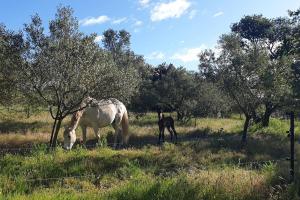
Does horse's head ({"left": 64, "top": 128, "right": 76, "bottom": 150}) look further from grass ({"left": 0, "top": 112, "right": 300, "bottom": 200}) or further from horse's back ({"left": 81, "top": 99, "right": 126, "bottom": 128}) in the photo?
horse's back ({"left": 81, "top": 99, "right": 126, "bottom": 128})

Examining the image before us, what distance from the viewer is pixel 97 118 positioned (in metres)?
24.7

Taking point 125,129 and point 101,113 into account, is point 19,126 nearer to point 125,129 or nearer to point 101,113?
point 125,129

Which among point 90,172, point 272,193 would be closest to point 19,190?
point 90,172

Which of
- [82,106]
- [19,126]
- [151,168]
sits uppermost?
[82,106]

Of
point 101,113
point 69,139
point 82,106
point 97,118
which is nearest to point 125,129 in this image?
point 101,113

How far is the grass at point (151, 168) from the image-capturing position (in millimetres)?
10305

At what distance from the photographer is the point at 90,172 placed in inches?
661

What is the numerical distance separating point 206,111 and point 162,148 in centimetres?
2623

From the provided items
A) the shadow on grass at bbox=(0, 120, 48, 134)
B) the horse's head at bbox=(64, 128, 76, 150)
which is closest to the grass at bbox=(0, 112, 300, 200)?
the shadow on grass at bbox=(0, 120, 48, 134)

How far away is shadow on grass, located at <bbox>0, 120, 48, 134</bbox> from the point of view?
2831 cm

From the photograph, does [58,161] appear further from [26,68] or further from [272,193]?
[272,193]

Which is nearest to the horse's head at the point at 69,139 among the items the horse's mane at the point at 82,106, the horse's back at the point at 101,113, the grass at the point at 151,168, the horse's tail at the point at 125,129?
the horse's mane at the point at 82,106

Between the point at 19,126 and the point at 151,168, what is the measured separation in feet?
52.9

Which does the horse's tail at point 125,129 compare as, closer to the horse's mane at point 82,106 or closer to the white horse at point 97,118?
the white horse at point 97,118
